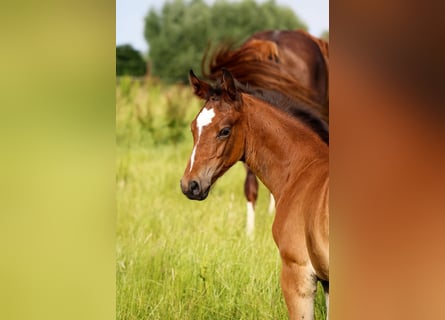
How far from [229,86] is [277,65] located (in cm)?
165

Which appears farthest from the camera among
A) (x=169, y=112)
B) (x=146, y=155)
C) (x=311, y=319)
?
(x=169, y=112)

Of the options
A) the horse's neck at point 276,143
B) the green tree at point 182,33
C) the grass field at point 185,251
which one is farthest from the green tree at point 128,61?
the horse's neck at point 276,143

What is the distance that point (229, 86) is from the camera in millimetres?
2307

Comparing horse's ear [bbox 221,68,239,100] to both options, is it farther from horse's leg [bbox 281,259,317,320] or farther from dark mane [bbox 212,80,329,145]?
horse's leg [bbox 281,259,317,320]

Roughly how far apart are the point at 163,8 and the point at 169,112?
4608 mm

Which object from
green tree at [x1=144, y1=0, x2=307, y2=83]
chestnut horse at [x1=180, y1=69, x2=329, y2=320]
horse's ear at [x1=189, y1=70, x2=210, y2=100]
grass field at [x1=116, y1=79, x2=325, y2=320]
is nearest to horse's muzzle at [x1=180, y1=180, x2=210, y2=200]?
chestnut horse at [x1=180, y1=69, x2=329, y2=320]

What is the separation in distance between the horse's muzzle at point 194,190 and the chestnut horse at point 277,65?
826mm

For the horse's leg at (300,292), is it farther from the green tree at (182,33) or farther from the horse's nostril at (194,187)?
the green tree at (182,33)
